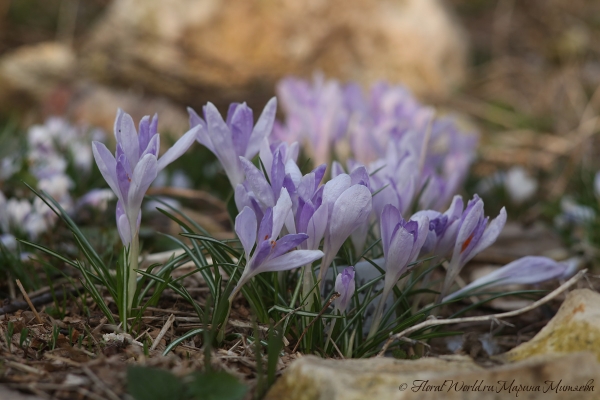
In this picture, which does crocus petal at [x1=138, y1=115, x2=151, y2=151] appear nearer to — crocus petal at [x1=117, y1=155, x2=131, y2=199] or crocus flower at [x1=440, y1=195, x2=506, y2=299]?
crocus petal at [x1=117, y1=155, x2=131, y2=199]

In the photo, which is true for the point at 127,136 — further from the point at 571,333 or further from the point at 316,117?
the point at 316,117

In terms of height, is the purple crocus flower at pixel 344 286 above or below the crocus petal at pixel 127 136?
below

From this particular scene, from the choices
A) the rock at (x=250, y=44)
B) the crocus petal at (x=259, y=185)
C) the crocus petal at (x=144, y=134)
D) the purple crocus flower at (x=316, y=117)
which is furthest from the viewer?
the rock at (x=250, y=44)

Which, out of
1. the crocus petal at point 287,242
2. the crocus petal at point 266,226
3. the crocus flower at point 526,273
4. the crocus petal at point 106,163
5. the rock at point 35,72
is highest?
the rock at point 35,72

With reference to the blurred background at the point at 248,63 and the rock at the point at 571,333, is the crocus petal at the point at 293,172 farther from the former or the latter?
the blurred background at the point at 248,63

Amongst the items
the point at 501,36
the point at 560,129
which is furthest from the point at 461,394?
the point at 501,36

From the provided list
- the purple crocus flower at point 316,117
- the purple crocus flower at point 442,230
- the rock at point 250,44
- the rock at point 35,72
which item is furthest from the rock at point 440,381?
the rock at point 35,72

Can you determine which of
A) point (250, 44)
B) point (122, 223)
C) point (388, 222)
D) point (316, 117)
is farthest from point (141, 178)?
point (250, 44)
